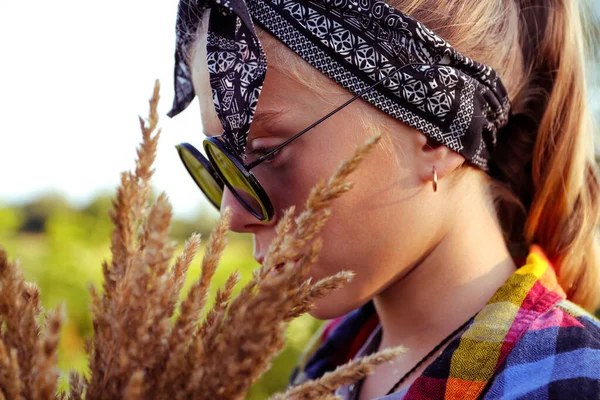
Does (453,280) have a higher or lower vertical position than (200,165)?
lower

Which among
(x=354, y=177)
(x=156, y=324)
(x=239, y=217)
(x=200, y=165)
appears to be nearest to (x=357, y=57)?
(x=354, y=177)

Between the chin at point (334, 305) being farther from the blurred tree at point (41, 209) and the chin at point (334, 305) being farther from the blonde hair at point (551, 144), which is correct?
the blurred tree at point (41, 209)

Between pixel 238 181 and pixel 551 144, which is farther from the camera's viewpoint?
pixel 551 144

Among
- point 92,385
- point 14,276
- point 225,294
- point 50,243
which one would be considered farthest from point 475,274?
point 50,243

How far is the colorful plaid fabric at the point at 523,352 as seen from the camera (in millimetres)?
1348

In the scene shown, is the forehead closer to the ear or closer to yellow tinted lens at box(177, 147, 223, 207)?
the ear

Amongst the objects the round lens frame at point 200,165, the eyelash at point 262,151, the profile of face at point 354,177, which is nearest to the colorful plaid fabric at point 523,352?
the profile of face at point 354,177

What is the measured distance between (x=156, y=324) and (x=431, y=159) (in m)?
1.12

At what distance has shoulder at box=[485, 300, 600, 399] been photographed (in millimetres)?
1314

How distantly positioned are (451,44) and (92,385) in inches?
56.2

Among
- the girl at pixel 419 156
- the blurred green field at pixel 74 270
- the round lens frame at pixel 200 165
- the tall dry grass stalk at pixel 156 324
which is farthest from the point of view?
the blurred green field at pixel 74 270

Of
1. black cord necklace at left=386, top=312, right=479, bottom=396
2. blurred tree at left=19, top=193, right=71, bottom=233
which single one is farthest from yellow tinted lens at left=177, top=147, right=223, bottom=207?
blurred tree at left=19, top=193, right=71, bottom=233

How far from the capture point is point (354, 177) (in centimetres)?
169

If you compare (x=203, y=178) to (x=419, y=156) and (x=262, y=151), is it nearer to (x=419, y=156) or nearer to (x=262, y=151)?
(x=262, y=151)
